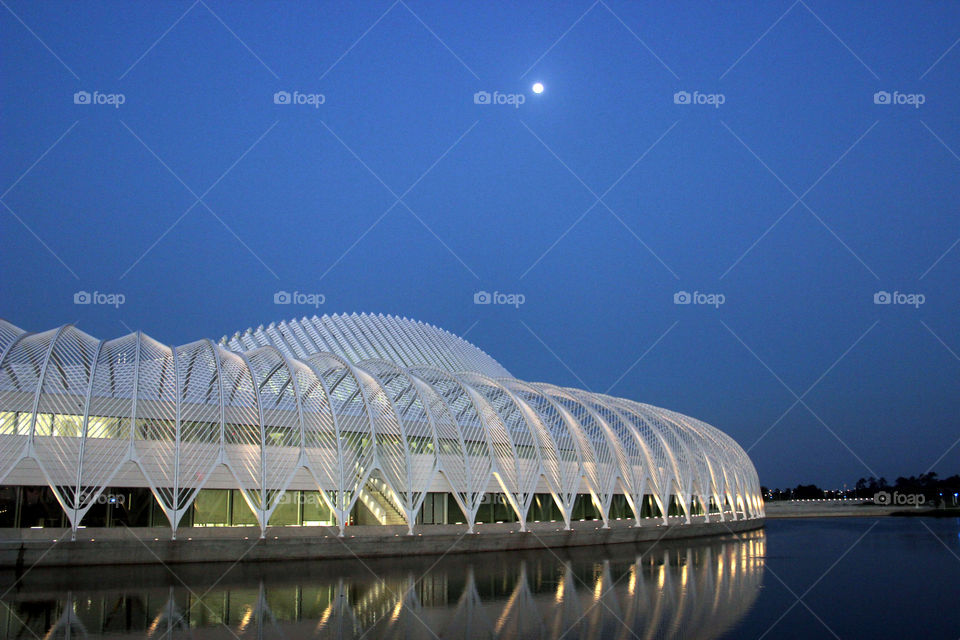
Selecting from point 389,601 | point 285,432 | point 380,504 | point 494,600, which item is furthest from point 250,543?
point 494,600

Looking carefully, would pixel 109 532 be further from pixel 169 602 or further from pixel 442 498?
pixel 442 498

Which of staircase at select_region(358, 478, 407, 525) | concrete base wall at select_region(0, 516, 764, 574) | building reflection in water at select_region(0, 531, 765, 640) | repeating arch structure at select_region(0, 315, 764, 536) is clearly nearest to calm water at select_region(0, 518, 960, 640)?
building reflection in water at select_region(0, 531, 765, 640)

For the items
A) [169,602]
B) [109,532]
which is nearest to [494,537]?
[109,532]

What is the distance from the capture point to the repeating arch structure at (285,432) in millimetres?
28328

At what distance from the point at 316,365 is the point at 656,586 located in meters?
20.4

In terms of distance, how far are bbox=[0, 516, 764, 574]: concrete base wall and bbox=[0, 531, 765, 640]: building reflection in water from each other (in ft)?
3.99

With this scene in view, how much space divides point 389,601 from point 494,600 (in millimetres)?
2508

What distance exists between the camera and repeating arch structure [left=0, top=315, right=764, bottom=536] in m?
28.3

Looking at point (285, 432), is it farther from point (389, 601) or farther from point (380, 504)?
point (389, 601)

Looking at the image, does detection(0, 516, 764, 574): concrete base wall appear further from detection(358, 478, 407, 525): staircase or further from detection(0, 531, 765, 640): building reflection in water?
detection(358, 478, 407, 525): staircase

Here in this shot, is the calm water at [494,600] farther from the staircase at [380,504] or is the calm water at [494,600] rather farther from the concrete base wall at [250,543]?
the staircase at [380,504]

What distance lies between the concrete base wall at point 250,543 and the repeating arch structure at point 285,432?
31.5 inches

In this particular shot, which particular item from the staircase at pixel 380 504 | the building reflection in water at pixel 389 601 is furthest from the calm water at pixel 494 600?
the staircase at pixel 380 504

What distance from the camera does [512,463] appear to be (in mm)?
36781
